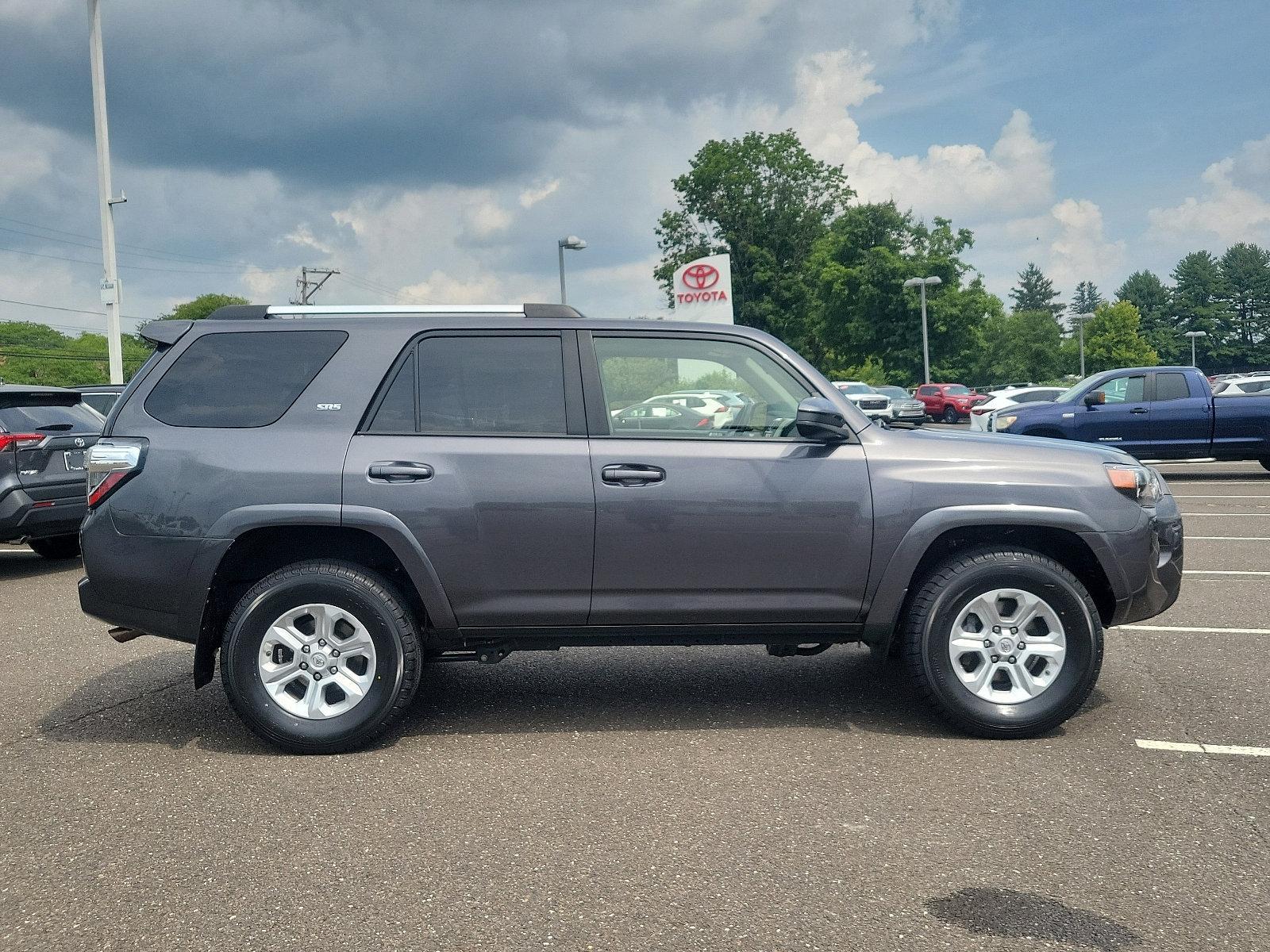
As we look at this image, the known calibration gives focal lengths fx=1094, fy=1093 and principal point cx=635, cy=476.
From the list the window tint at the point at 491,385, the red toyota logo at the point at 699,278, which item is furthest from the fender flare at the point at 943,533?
the red toyota logo at the point at 699,278

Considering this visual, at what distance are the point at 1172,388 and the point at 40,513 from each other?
48.2 ft

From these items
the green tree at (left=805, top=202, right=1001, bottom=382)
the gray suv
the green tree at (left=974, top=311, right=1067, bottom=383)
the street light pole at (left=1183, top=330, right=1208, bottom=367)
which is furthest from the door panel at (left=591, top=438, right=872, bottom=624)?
the green tree at (left=974, top=311, right=1067, bottom=383)

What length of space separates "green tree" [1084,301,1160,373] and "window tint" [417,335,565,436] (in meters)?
96.7

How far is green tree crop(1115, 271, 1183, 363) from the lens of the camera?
121625 millimetres

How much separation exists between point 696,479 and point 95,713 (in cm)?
309

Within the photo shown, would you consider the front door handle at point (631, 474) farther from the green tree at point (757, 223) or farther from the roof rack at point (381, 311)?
the green tree at point (757, 223)

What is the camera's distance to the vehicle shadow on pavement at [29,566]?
1016 centimetres

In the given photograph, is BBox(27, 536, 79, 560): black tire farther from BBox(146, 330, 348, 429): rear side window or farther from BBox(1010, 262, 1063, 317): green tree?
BBox(1010, 262, 1063, 317): green tree

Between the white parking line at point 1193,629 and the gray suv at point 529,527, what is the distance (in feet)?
7.20

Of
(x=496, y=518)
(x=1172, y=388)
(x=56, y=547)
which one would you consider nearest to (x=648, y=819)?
(x=496, y=518)

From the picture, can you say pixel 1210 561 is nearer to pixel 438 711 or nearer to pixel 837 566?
pixel 837 566

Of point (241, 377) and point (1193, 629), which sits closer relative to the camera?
point (241, 377)

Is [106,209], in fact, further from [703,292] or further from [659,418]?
[659,418]

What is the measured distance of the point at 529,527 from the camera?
14.8 feet
